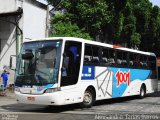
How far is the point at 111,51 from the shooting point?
19141 mm

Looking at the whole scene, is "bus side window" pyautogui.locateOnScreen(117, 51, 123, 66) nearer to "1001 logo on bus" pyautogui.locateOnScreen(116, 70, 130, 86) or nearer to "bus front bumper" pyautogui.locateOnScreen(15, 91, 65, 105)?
"1001 logo on bus" pyautogui.locateOnScreen(116, 70, 130, 86)

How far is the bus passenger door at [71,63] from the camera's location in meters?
15.5

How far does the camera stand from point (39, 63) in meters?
15.6

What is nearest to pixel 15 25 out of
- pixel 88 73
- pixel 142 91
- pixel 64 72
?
pixel 142 91

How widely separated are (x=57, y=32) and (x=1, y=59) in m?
4.40

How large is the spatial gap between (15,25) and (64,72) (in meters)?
13.0

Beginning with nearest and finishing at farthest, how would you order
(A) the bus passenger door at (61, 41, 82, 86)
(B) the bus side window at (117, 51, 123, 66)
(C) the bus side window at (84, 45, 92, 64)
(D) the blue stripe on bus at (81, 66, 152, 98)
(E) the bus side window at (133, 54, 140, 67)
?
(A) the bus passenger door at (61, 41, 82, 86)
(C) the bus side window at (84, 45, 92, 64)
(D) the blue stripe on bus at (81, 66, 152, 98)
(B) the bus side window at (117, 51, 123, 66)
(E) the bus side window at (133, 54, 140, 67)

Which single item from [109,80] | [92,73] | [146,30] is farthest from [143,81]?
[146,30]

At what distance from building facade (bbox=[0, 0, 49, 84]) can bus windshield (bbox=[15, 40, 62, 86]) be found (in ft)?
37.7

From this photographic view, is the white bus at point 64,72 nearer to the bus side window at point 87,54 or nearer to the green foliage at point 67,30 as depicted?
the bus side window at point 87,54

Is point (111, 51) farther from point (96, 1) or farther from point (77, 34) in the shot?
point (96, 1)

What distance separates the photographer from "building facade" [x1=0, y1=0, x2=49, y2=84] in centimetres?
2752

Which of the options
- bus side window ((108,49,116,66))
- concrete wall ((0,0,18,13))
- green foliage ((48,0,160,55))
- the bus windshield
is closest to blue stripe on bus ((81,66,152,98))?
bus side window ((108,49,116,66))

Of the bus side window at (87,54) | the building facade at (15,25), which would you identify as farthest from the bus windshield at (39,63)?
the building facade at (15,25)
